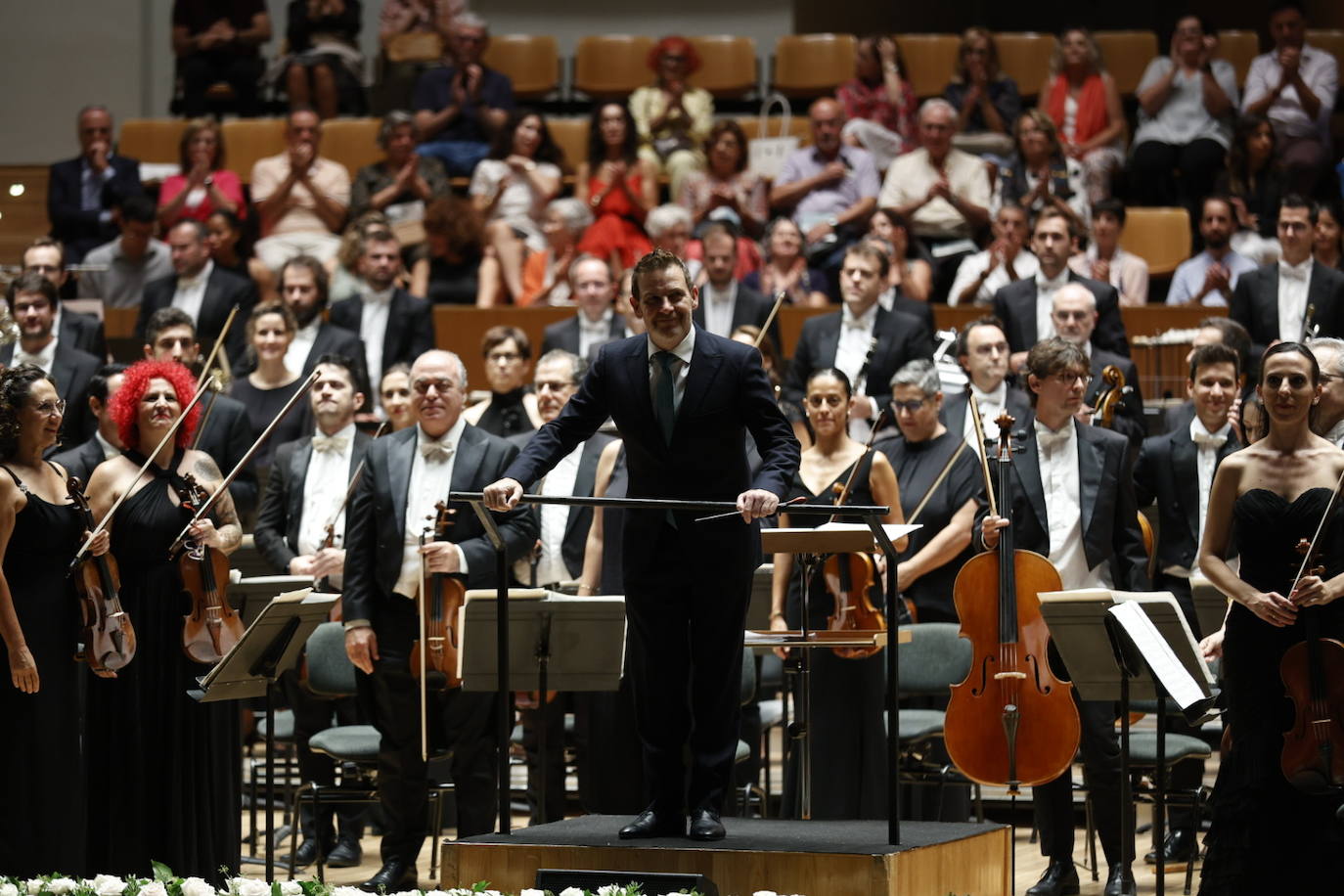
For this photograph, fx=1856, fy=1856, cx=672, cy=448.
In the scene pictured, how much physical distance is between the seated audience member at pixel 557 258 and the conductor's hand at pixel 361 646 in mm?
3233

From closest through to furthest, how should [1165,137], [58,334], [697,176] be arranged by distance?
1. [58,334]
2. [697,176]
3. [1165,137]

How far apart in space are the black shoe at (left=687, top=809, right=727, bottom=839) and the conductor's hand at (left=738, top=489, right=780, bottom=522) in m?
0.67

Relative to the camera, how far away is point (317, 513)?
5.62m

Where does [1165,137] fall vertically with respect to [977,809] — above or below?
above

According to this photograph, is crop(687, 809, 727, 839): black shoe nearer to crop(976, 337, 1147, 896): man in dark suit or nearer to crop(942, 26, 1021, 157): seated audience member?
crop(976, 337, 1147, 896): man in dark suit

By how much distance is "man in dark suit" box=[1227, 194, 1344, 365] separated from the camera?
257 inches

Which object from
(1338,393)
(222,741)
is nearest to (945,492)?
(1338,393)

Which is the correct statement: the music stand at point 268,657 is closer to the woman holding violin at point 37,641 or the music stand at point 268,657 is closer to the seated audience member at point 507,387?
the woman holding violin at point 37,641

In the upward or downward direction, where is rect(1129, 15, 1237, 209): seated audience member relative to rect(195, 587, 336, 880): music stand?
upward

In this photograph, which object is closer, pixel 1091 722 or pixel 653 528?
pixel 653 528

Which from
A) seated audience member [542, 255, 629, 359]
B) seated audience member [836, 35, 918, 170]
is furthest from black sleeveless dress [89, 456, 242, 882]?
seated audience member [836, 35, 918, 170]

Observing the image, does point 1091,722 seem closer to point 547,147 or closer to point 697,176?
point 697,176

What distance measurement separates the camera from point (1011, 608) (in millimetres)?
4590

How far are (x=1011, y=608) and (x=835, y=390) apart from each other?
102 cm
